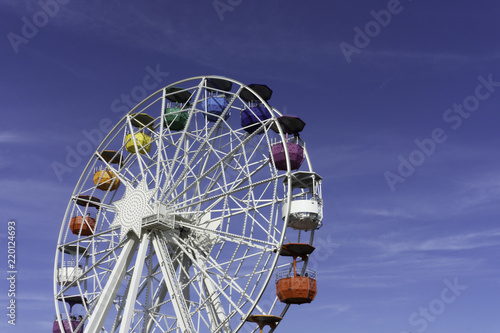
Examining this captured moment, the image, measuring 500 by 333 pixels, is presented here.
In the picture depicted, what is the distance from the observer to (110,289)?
2839cm

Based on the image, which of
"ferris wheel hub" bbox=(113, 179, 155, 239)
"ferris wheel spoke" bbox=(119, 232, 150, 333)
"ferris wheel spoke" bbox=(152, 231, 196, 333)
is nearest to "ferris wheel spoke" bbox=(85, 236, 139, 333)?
"ferris wheel hub" bbox=(113, 179, 155, 239)

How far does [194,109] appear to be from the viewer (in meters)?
30.3

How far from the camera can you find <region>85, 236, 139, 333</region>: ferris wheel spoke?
91.3 feet

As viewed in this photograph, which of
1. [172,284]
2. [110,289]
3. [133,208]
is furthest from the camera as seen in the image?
[133,208]

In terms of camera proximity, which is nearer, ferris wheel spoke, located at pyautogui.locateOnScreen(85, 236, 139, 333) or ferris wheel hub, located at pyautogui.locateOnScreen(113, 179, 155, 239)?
ferris wheel spoke, located at pyautogui.locateOnScreen(85, 236, 139, 333)

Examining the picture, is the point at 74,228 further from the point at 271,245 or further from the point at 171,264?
the point at 271,245

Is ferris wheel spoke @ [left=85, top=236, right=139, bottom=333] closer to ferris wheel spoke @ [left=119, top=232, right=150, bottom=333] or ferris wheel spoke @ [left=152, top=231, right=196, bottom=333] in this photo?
ferris wheel spoke @ [left=119, top=232, right=150, bottom=333]

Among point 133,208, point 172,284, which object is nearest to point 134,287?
point 172,284

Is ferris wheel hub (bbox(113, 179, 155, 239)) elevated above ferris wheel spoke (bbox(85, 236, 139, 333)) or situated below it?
above

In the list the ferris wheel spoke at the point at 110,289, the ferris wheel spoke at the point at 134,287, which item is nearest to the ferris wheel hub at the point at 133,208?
the ferris wheel spoke at the point at 134,287

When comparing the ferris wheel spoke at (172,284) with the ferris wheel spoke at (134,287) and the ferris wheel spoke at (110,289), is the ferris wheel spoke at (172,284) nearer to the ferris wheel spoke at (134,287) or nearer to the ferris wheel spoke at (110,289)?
the ferris wheel spoke at (134,287)

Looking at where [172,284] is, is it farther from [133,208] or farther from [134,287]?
[133,208]

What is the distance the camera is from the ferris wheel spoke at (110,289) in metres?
27.8

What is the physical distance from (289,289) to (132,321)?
25.5ft
